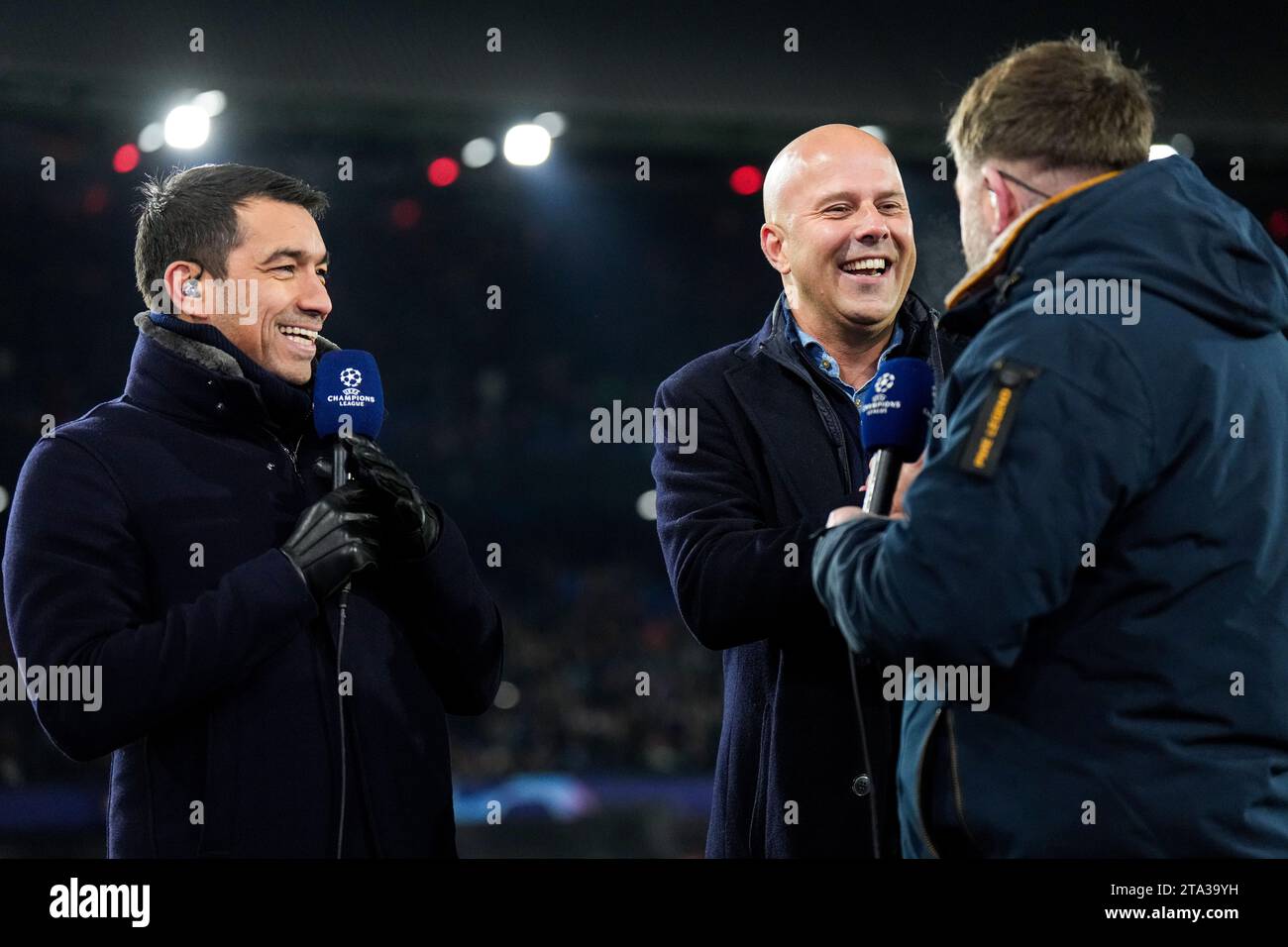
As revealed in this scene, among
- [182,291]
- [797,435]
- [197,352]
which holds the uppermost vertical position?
[182,291]

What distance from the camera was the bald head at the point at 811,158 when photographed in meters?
2.08

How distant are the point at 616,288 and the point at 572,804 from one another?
278 cm

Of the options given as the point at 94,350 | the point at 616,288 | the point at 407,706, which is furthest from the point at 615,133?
the point at 407,706

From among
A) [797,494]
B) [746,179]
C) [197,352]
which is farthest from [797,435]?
[746,179]

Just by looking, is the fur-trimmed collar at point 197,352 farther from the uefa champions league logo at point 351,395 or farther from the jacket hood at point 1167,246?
the jacket hood at point 1167,246

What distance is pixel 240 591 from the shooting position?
164cm

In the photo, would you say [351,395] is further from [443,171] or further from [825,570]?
[443,171]

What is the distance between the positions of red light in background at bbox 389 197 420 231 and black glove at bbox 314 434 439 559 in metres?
5.30

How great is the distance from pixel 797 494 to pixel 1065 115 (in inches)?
26.6

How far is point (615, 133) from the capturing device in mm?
5156

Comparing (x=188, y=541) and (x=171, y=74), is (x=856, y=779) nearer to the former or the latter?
(x=188, y=541)

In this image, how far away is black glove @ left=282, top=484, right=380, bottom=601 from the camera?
5.49ft

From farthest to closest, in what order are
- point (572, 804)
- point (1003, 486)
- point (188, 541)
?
point (572, 804), point (188, 541), point (1003, 486)

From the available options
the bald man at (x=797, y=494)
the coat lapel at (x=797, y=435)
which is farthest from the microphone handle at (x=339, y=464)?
the coat lapel at (x=797, y=435)
